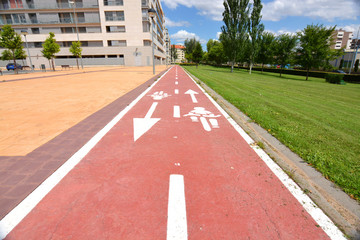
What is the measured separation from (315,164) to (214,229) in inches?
97.8

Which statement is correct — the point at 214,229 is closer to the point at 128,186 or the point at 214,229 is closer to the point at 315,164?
the point at 128,186

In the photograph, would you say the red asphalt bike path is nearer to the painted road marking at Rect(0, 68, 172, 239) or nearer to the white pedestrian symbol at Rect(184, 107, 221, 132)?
the painted road marking at Rect(0, 68, 172, 239)

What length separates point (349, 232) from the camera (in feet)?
6.81

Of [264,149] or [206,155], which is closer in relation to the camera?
[206,155]

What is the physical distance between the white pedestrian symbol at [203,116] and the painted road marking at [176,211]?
252 centimetres

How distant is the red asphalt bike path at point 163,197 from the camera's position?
207cm

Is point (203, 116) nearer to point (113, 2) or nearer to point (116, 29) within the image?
point (116, 29)

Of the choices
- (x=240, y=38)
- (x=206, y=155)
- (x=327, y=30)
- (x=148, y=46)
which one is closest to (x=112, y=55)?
(x=148, y=46)

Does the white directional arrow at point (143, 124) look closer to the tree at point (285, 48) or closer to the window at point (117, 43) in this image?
the tree at point (285, 48)

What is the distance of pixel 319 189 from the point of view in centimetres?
276

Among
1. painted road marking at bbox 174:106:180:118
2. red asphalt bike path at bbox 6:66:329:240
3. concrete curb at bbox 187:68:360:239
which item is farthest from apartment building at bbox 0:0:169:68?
concrete curb at bbox 187:68:360:239

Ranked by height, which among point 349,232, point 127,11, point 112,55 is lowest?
point 349,232

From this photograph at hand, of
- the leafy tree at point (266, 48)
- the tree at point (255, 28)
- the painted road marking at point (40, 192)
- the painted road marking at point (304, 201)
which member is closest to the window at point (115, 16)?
the tree at point (255, 28)

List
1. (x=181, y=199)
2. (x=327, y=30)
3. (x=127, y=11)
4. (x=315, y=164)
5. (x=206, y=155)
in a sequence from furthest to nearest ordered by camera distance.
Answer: (x=127, y=11)
(x=327, y=30)
(x=206, y=155)
(x=315, y=164)
(x=181, y=199)
